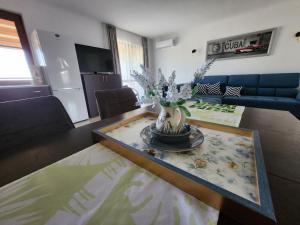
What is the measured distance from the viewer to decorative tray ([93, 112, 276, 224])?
319 millimetres

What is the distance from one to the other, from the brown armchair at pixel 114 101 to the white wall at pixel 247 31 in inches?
133

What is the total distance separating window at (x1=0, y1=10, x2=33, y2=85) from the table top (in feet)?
8.49

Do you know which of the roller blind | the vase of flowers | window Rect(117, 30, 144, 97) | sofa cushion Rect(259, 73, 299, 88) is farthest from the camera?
window Rect(117, 30, 144, 97)

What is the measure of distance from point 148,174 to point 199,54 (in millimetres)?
4319

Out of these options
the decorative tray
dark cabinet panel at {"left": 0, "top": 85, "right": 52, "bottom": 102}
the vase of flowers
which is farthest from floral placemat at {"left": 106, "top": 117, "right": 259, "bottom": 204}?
dark cabinet panel at {"left": 0, "top": 85, "right": 52, "bottom": 102}

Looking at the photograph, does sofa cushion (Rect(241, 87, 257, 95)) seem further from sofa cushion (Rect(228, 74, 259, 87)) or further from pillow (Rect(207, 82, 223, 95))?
pillow (Rect(207, 82, 223, 95))

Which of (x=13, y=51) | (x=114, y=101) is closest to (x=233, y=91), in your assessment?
(x=114, y=101)

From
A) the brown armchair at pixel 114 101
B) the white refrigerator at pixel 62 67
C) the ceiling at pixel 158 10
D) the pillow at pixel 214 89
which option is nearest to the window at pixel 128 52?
the ceiling at pixel 158 10

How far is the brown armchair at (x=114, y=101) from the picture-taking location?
123cm

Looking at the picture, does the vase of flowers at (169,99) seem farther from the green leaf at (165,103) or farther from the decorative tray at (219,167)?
the decorative tray at (219,167)

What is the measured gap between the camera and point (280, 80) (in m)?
2.96

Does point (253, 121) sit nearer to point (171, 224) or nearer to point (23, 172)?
point (171, 224)

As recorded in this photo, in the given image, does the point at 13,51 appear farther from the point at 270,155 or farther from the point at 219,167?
the point at 270,155

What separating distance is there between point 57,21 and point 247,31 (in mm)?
4258
